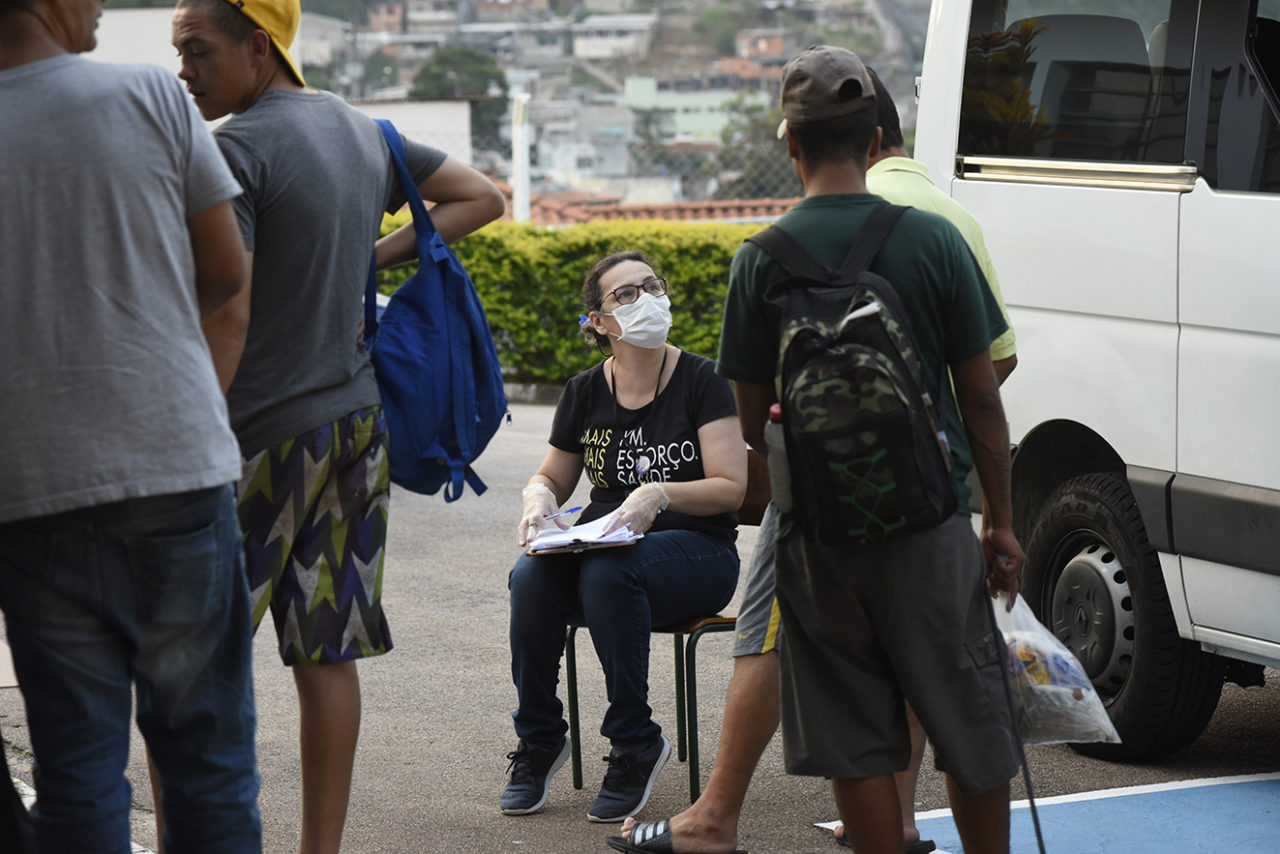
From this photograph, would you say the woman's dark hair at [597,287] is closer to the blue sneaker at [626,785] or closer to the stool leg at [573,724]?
the stool leg at [573,724]

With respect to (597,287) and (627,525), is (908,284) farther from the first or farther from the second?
(597,287)

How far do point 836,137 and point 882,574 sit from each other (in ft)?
2.63

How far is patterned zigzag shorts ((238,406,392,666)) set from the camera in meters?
3.23

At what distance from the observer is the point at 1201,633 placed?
4246 millimetres

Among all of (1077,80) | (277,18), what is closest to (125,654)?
(277,18)

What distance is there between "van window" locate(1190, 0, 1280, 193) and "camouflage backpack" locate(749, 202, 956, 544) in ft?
5.22

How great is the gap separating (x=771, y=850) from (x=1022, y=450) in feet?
5.14

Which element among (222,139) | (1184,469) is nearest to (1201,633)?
(1184,469)

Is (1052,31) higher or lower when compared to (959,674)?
higher

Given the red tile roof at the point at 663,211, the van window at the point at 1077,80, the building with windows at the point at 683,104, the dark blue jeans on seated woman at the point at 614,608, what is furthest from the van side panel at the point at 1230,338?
the building with windows at the point at 683,104

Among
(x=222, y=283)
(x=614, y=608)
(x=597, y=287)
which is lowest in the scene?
(x=614, y=608)

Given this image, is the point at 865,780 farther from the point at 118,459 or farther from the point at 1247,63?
the point at 1247,63

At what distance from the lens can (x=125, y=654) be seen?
2.59m

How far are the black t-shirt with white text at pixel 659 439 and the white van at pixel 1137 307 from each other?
0.99 meters
